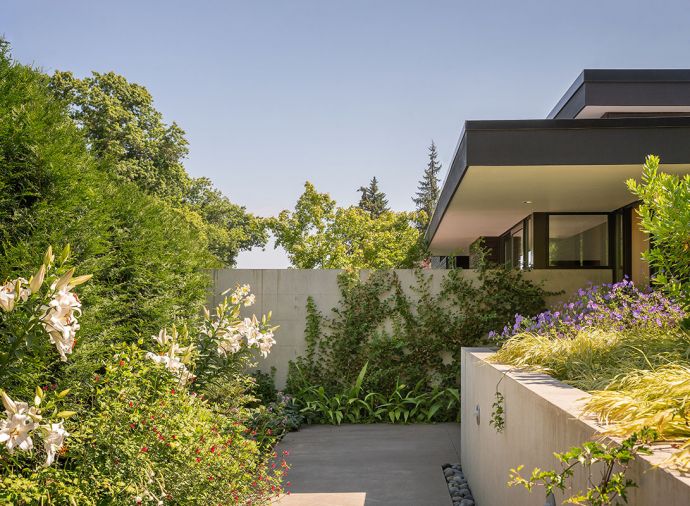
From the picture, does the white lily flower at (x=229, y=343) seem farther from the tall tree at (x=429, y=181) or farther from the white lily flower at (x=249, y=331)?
the tall tree at (x=429, y=181)

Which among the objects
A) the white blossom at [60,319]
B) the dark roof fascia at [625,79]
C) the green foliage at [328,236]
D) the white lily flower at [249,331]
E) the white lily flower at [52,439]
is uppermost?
the dark roof fascia at [625,79]

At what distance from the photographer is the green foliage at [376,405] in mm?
9359

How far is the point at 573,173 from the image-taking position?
746cm

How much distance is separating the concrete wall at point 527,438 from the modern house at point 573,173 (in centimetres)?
231

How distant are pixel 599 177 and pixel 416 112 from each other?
41.9 ft

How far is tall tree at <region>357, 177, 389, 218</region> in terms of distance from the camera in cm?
5816

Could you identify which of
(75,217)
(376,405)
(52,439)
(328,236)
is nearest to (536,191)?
(376,405)

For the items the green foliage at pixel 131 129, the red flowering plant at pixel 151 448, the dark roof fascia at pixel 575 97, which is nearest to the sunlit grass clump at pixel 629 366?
the red flowering plant at pixel 151 448

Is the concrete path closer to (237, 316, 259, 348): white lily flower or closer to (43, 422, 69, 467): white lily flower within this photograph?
(237, 316, 259, 348): white lily flower

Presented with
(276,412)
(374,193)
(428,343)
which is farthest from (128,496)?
(374,193)

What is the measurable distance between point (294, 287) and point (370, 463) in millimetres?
3805

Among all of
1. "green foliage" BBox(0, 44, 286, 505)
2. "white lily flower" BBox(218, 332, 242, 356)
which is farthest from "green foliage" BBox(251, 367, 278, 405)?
"white lily flower" BBox(218, 332, 242, 356)

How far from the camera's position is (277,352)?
1012cm

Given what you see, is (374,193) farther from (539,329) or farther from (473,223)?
(539,329)
